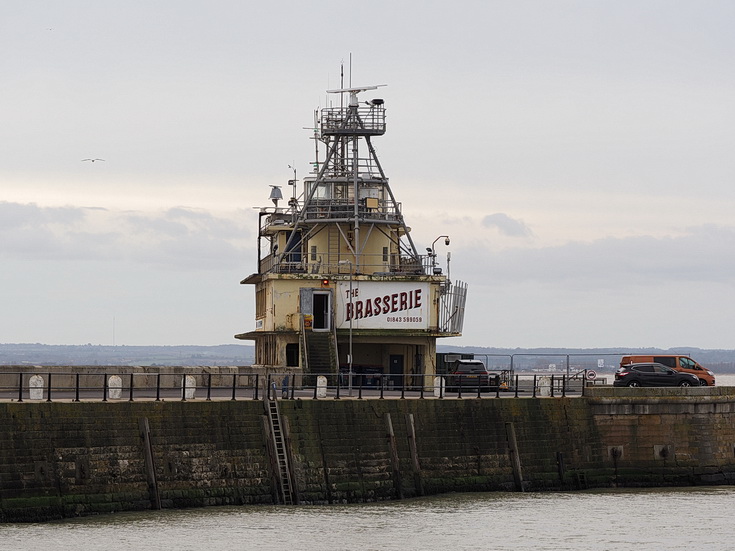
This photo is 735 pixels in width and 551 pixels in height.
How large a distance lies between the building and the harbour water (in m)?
14.0

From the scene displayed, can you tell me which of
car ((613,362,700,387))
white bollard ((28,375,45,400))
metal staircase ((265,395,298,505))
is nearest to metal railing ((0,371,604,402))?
white bollard ((28,375,45,400))

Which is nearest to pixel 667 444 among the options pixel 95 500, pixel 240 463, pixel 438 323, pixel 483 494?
pixel 483 494

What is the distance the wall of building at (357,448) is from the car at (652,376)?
3.29 metres

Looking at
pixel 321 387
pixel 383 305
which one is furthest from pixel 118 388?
pixel 383 305

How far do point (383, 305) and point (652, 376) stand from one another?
1193cm

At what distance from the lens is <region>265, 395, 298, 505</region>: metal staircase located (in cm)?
4684

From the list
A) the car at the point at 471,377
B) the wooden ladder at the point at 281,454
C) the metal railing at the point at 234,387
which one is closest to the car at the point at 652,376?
the metal railing at the point at 234,387

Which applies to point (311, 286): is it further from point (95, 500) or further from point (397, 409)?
point (95, 500)

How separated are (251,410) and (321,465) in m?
2.87

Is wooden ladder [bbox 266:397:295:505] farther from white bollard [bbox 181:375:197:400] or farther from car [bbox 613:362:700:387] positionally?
car [bbox 613:362:700:387]

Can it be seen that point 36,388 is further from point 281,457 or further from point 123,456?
point 281,457

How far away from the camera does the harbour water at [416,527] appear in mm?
40594

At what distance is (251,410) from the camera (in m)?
47.6

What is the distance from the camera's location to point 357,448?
1927 inches
